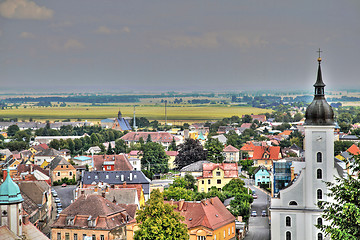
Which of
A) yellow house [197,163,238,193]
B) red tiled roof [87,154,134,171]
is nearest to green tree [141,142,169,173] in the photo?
red tiled roof [87,154,134,171]

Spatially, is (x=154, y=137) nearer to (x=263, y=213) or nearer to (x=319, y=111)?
(x=263, y=213)

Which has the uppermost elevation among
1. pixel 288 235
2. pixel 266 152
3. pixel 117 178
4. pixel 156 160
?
pixel 117 178

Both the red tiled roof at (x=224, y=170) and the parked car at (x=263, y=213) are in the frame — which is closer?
the parked car at (x=263, y=213)

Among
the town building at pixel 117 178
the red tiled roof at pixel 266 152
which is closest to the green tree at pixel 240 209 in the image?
the town building at pixel 117 178

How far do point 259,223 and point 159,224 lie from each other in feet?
66.2

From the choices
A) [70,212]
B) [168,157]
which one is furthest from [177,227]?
[168,157]

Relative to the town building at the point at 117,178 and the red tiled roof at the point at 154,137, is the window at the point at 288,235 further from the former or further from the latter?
the red tiled roof at the point at 154,137

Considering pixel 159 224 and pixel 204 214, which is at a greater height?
pixel 159 224

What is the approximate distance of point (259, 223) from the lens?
5712 centimetres

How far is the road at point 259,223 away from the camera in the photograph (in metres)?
51.8

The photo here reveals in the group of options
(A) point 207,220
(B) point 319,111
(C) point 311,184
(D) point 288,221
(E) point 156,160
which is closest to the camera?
(B) point 319,111

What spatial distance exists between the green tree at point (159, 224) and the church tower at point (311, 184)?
27.6ft

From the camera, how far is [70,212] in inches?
1783

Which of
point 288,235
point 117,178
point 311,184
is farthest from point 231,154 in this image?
point 311,184
